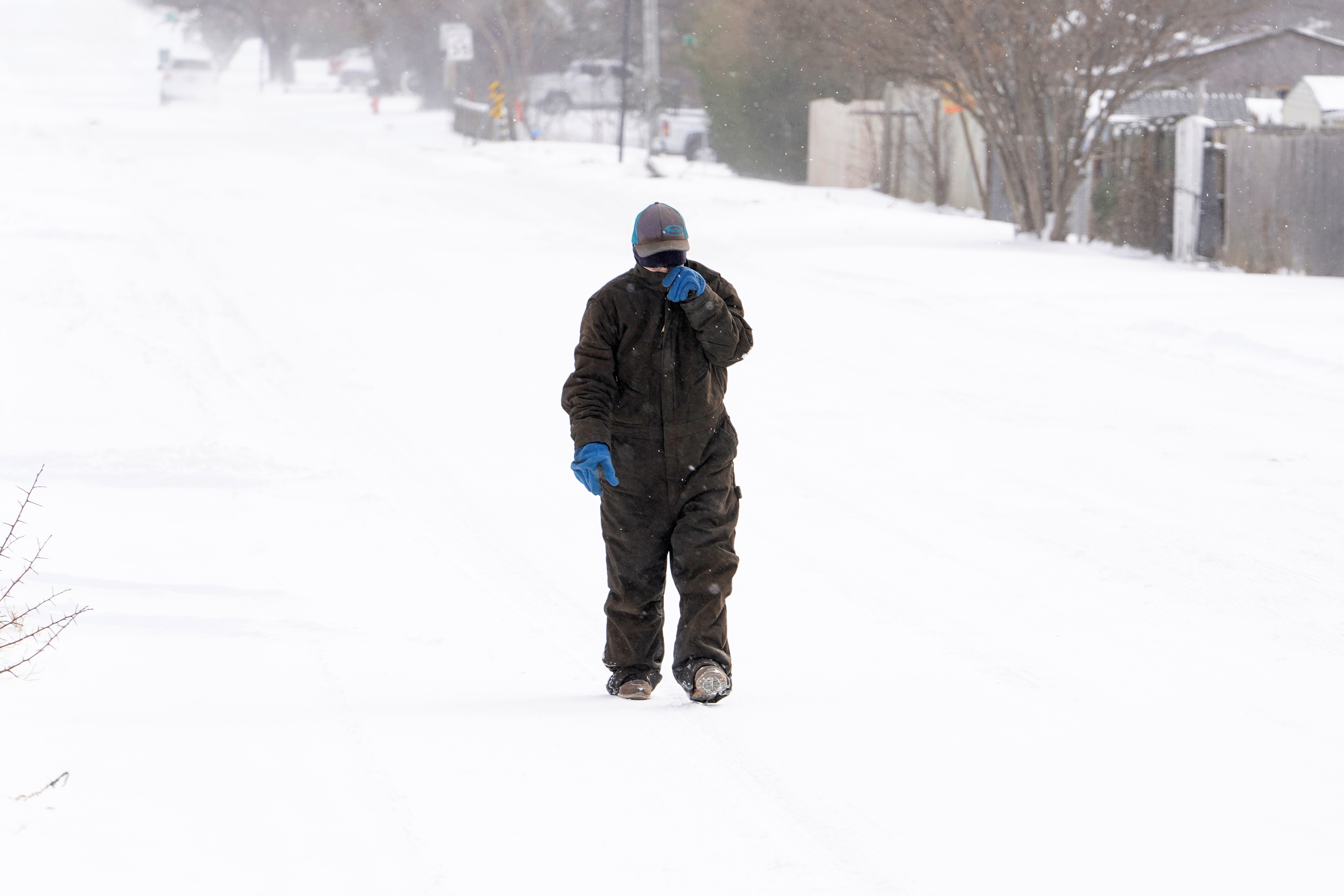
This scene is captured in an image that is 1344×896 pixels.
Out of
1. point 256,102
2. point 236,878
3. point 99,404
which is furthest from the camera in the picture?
point 256,102

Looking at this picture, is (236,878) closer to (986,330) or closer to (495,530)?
(495,530)

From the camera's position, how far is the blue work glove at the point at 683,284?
4219 millimetres

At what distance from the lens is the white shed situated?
27.8 metres

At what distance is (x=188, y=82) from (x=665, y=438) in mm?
54925

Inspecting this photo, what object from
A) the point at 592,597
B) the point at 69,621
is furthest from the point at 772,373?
the point at 69,621

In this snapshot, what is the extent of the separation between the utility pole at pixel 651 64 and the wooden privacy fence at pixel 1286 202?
1728 cm

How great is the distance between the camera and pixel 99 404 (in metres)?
9.05

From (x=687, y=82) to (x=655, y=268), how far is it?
4556cm

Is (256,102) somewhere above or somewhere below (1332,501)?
above

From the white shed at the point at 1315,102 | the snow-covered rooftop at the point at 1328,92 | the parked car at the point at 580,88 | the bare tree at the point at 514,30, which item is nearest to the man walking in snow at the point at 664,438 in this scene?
the white shed at the point at 1315,102

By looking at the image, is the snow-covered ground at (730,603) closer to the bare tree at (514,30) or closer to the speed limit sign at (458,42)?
the speed limit sign at (458,42)

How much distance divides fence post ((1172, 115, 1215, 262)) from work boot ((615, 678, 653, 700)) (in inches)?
589

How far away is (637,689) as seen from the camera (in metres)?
4.57

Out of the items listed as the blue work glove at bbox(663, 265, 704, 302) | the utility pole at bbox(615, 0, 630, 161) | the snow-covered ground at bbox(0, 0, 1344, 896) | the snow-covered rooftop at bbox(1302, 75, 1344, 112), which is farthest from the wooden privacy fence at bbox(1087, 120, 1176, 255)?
the blue work glove at bbox(663, 265, 704, 302)
